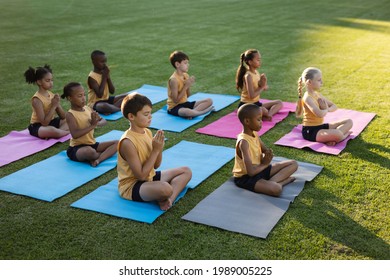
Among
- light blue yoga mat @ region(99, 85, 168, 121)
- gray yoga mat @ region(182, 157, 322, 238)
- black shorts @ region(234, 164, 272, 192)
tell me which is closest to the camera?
gray yoga mat @ region(182, 157, 322, 238)

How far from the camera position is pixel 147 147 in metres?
4.46

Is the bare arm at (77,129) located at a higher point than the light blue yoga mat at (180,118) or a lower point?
higher

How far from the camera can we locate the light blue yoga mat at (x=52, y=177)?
15.7ft

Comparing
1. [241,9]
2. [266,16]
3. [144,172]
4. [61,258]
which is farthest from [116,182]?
[241,9]

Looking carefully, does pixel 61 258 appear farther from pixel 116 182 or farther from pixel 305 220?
pixel 305 220

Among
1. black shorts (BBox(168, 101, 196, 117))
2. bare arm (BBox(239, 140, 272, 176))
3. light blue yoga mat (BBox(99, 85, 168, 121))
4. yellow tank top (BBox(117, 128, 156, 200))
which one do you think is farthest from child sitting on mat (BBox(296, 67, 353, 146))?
light blue yoga mat (BBox(99, 85, 168, 121))

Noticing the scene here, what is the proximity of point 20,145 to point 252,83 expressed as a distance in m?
3.10

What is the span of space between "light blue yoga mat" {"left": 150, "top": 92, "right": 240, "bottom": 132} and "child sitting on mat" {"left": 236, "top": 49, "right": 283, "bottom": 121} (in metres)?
0.56

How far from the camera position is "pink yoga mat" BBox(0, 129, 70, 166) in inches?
223

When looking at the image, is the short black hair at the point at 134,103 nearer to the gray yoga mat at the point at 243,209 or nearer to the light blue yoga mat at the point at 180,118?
the gray yoga mat at the point at 243,209

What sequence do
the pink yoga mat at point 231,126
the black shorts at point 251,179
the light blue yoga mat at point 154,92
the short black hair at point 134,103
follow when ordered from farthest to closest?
the light blue yoga mat at point 154,92 → the pink yoga mat at point 231,126 → the black shorts at point 251,179 → the short black hair at point 134,103

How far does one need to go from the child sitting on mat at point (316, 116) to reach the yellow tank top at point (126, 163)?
2.18 m

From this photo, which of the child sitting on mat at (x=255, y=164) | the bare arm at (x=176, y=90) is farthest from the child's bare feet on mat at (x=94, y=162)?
the bare arm at (x=176, y=90)

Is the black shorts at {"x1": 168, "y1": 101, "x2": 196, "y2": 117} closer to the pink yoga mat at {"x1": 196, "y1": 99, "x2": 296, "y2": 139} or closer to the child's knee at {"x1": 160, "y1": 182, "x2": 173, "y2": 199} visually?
the pink yoga mat at {"x1": 196, "y1": 99, "x2": 296, "y2": 139}
